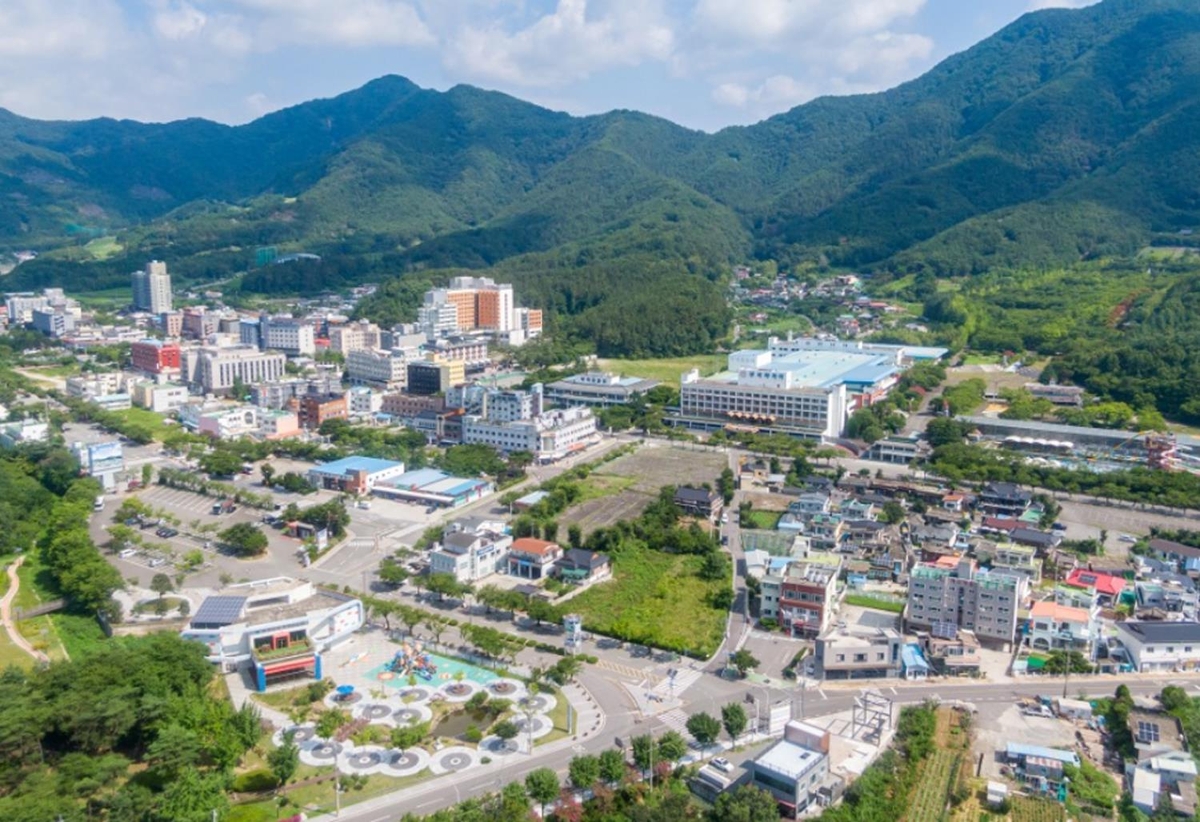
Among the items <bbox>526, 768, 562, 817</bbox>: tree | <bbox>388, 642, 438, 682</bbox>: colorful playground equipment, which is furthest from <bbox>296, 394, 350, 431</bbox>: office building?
<bbox>526, 768, 562, 817</bbox>: tree

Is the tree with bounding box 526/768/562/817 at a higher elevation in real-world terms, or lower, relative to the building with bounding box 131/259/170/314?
lower

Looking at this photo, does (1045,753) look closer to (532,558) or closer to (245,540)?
(532,558)

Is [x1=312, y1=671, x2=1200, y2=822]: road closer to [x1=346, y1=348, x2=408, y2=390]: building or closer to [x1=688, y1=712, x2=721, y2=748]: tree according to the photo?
[x1=688, y1=712, x2=721, y2=748]: tree

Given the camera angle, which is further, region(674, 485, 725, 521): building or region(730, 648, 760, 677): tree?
region(674, 485, 725, 521): building

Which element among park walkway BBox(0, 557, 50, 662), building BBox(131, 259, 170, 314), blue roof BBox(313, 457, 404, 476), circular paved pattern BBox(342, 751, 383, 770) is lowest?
circular paved pattern BBox(342, 751, 383, 770)

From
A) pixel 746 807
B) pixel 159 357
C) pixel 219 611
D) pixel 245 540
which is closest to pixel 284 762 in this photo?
pixel 219 611

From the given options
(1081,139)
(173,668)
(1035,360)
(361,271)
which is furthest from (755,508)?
(1081,139)

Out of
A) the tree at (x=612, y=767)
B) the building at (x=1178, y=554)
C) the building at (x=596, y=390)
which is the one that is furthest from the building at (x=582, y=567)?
the building at (x=596, y=390)
